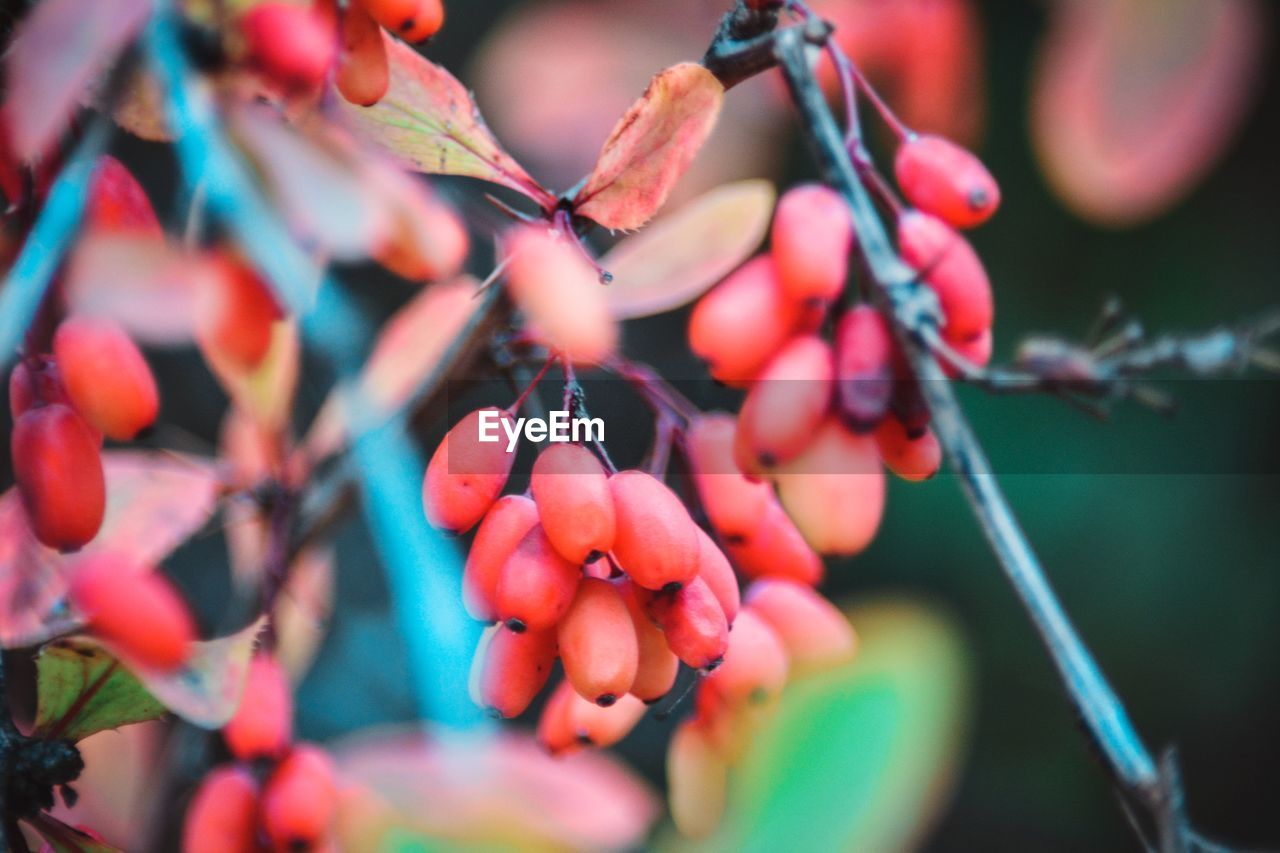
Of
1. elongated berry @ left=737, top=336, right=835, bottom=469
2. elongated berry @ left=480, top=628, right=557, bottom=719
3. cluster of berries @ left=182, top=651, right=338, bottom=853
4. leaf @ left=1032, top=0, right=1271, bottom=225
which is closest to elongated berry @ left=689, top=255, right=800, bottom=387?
elongated berry @ left=737, top=336, right=835, bottom=469

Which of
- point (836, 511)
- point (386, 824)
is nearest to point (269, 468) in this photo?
point (386, 824)

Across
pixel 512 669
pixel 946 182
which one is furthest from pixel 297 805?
pixel 946 182

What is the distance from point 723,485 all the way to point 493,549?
0.11 m

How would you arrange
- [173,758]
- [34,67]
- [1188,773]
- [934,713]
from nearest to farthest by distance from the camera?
[34,67] → [934,713] → [173,758] → [1188,773]

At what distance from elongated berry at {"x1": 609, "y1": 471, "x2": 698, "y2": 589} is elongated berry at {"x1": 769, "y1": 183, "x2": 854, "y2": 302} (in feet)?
0.27

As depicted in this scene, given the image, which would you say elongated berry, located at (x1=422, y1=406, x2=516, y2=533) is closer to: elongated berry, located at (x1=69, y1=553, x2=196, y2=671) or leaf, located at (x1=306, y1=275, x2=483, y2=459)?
elongated berry, located at (x1=69, y1=553, x2=196, y2=671)

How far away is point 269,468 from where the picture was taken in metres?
0.64

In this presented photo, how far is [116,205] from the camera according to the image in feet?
1.15

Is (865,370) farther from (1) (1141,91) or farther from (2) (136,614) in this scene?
(1) (1141,91)

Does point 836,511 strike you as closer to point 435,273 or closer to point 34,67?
point 435,273

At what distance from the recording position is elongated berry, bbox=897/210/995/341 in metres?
0.33

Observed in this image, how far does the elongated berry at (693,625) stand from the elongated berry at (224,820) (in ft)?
0.67

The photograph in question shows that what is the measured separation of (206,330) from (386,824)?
0.21 meters

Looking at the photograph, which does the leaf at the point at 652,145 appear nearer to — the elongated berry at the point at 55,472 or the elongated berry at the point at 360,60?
the elongated berry at the point at 360,60
